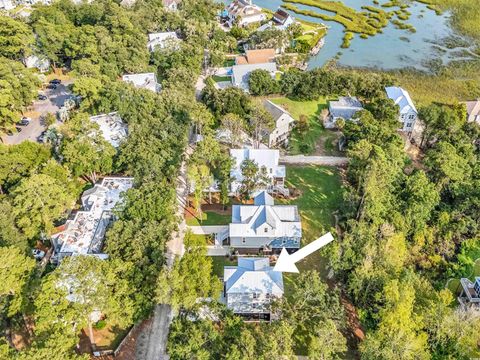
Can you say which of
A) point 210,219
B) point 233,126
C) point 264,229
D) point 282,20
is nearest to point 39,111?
point 233,126

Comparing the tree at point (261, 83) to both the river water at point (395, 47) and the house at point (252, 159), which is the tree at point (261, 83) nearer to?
the river water at point (395, 47)

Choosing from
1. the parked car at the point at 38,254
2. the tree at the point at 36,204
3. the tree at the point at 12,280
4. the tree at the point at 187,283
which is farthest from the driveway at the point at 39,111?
the tree at the point at 187,283

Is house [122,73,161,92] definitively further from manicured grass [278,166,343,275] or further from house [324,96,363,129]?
house [324,96,363,129]

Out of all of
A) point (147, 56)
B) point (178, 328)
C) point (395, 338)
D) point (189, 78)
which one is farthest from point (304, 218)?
point (147, 56)

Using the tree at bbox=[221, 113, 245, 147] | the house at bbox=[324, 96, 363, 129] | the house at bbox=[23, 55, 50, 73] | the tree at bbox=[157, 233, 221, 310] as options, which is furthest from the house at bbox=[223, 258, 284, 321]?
the house at bbox=[23, 55, 50, 73]

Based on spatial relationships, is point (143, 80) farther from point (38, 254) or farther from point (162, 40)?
point (38, 254)

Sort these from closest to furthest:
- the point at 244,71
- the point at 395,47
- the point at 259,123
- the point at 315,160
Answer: the point at 315,160 → the point at 259,123 → the point at 244,71 → the point at 395,47

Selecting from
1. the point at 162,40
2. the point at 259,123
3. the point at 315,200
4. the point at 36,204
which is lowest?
the point at 315,200

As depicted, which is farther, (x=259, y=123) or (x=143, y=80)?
(x=143, y=80)
